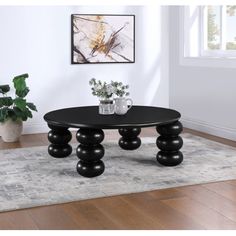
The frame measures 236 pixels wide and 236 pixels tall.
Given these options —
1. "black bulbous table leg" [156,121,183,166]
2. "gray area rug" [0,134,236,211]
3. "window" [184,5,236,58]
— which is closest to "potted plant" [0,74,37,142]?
"gray area rug" [0,134,236,211]

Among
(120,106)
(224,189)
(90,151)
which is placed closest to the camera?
(224,189)

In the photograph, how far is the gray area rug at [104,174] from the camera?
3.26 metres

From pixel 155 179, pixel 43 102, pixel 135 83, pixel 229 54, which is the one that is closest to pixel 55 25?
pixel 43 102

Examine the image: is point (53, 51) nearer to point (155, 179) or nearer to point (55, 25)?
point (55, 25)

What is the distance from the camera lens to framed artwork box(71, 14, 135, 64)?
582 centimetres

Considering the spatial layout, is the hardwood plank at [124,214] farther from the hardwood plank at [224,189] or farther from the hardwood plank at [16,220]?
the hardwood plank at [224,189]

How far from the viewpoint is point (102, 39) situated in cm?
595

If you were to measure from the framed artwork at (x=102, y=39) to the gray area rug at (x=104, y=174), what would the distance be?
1.63 meters

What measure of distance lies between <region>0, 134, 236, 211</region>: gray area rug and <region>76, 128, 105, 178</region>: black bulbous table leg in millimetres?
70

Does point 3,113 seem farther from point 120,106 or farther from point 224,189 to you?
point 224,189

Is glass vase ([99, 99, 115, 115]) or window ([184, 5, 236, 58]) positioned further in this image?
window ([184, 5, 236, 58])

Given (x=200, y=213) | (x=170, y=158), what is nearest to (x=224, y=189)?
(x=200, y=213)

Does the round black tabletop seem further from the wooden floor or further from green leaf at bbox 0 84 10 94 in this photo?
green leaf at bbox 0 84 10 94

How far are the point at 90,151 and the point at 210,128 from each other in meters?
2.52
